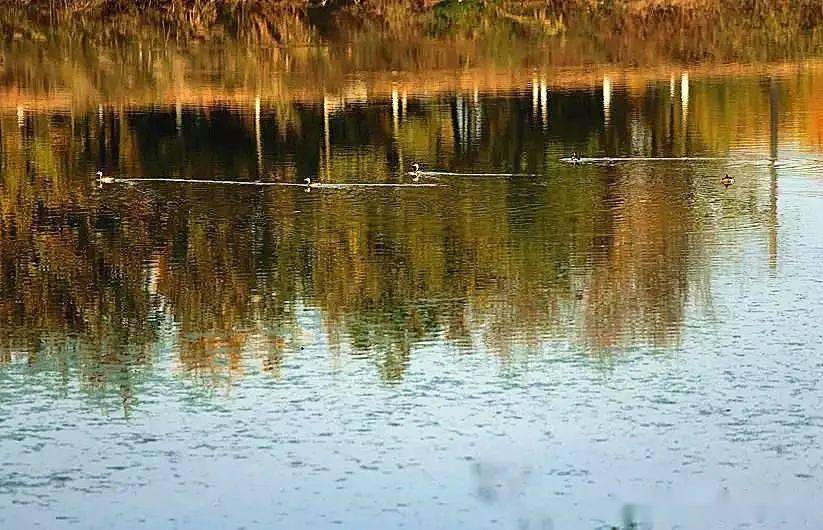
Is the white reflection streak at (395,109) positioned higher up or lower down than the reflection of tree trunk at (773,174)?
higher up

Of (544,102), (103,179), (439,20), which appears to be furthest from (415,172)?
(439,20)

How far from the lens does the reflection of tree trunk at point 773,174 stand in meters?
14.1

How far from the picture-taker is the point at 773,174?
58.3ft

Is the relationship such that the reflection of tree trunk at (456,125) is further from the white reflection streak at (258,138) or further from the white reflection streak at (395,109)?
the white reflection streak at (258,138)

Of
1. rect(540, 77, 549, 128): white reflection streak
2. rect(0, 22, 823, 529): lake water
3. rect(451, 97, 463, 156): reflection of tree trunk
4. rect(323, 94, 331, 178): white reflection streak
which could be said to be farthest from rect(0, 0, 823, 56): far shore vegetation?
rect(0, 22, 823, 529): lake water

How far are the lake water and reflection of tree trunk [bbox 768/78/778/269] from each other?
0.21ft

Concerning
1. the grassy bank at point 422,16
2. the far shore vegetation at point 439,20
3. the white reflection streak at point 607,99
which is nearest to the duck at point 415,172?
the white reflection streak at point 607,99

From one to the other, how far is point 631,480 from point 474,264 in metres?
5.38

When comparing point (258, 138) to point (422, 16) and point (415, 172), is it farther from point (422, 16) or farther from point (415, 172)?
point (422, 16)

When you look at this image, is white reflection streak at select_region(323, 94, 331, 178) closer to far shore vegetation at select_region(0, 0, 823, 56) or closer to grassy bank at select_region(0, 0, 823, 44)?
far shore vegetation at select_region(0, 0, 823, 56)

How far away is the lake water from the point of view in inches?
337

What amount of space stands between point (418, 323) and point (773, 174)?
698 centimetres

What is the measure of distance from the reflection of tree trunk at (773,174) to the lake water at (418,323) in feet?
0.21

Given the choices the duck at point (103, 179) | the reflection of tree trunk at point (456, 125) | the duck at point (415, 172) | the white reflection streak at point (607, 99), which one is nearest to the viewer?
the duck at point (415, 172)
